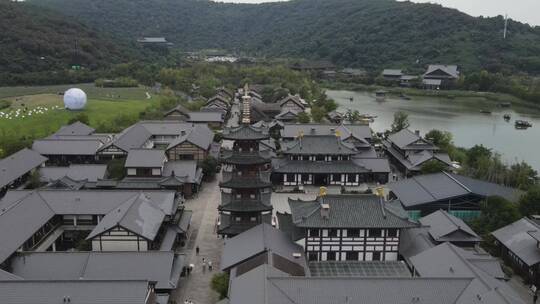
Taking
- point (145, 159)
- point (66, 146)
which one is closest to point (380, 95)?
point (66, 146)

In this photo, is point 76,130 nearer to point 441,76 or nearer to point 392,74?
point 392,74

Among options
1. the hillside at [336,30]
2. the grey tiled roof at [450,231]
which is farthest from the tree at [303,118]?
the hillside at [336,30]

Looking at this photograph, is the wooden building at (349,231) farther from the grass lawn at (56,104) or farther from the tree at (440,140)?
the grass lawn at (56,104)

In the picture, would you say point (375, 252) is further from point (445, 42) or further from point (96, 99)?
point (445, 42)

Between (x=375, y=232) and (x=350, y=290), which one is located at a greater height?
(x=350, y=290)

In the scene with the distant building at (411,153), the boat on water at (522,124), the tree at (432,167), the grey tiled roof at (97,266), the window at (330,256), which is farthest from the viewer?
the boat on water at (522,124)

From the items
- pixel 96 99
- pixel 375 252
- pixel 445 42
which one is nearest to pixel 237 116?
pixel 96 99

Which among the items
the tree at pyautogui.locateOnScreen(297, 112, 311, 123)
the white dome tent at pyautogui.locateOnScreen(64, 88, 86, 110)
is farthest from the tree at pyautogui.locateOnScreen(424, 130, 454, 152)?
the white dome tent at pyautogui.locateOnScreen(64, 88, 86, 110)
